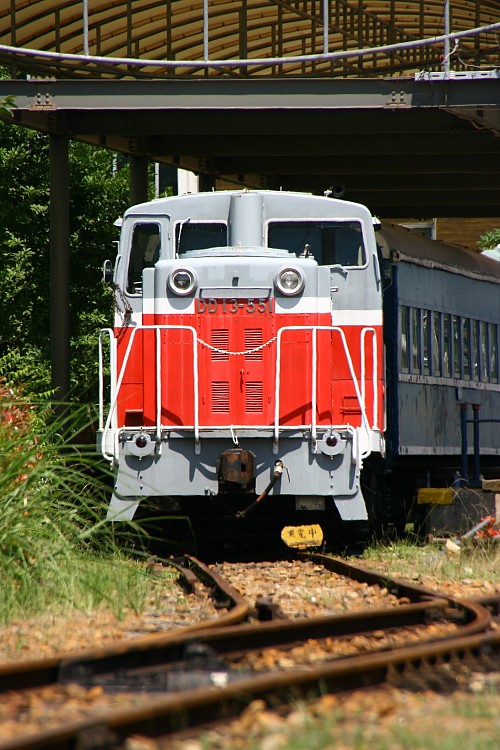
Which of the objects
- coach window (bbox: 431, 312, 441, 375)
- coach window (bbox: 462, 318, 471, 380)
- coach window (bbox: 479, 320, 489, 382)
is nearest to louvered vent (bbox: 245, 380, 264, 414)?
coach window (bbox: 431, 312, 441, 375)

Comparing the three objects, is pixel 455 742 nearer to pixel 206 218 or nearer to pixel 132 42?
pixel 206 218

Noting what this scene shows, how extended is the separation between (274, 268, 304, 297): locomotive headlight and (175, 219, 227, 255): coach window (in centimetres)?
102

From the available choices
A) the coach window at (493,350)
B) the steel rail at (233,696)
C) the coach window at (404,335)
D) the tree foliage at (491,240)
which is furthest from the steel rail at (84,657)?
the tree foliage at (491,240)

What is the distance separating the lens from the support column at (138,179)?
72.1 ft

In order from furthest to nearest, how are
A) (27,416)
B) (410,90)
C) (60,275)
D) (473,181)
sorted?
(473,181)
(60,275)
(410,90)
(27,416)

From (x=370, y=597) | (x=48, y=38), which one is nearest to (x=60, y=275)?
(x=48, y=38)

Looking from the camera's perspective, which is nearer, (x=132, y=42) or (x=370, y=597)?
(x=370, y=597)

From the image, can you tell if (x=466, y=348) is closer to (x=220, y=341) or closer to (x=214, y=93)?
(x=220, y=341)

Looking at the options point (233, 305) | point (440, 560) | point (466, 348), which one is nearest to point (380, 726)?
point (440, 560)

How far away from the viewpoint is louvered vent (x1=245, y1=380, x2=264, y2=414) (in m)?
11.3

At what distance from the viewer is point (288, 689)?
4988 millimetres

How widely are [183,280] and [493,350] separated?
658 cm

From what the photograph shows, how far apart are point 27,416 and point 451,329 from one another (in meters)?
6.59

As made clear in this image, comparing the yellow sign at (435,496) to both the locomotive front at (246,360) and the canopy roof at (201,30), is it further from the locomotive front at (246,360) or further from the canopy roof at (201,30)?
the canopy roof at (201,30)
